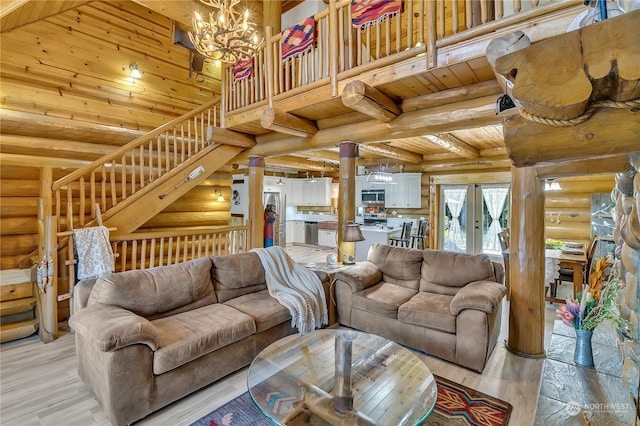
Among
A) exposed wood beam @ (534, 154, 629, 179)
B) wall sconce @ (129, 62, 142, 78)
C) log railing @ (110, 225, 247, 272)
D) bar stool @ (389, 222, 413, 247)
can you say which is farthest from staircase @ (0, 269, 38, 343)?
bar stool @ (389, 222, 413, 247)

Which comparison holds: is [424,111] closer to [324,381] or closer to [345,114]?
[345,114]

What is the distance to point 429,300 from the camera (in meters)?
3.03

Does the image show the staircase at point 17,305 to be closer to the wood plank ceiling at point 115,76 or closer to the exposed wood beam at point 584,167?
the wood plank ceiling at point 115,76

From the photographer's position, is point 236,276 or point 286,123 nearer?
point 236,276

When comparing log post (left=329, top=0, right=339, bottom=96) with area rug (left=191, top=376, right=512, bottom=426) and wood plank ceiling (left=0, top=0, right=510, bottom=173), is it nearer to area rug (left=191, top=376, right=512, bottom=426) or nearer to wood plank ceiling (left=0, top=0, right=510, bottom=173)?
wood plank ceiling (left=0, top=0, right=510, bottom=173)

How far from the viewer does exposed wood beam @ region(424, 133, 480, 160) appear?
188 inches

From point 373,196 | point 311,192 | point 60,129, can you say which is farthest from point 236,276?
point 311,192

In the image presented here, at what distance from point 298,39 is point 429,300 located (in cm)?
340

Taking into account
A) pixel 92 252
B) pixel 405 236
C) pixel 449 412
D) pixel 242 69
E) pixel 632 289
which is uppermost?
pixel 242 69

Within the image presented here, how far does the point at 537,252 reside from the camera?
9.47 feet

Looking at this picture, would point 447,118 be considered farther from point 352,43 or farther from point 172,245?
point 172,245

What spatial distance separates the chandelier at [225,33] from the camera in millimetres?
2908

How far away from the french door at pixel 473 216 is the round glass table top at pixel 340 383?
5945 mm

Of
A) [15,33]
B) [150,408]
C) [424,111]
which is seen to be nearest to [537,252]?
[424,111]
